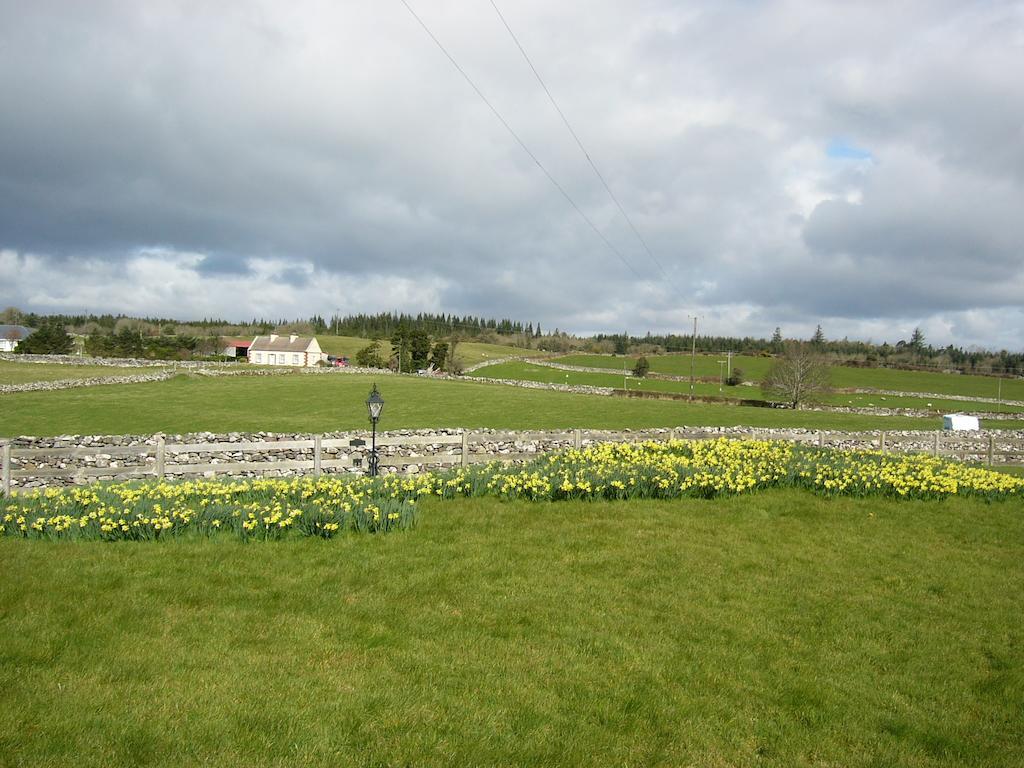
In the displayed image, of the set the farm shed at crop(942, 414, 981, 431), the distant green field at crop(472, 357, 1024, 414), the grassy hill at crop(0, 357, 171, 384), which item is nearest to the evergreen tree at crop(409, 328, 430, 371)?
the distant green field at crop(472, 357, 1024, 414)

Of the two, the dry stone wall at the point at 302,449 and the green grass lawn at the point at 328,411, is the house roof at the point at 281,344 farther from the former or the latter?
the dry stone wall at the point at 302,449

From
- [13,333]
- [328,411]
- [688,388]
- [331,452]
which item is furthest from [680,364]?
[13,333]

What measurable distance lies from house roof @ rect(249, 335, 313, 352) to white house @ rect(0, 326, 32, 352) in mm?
39886

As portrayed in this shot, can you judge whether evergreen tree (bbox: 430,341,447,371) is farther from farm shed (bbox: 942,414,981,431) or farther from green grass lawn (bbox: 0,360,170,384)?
farm shed (bbox: 942,414,981,431)

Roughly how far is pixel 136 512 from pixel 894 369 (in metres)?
133

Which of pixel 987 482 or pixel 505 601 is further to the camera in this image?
pixel 987 482

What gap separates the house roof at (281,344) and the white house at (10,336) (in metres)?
39.9

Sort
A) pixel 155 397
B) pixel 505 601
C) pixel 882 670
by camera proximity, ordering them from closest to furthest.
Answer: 1. pixel 882 670
2. pixel 505 601
3. pixel 155 397

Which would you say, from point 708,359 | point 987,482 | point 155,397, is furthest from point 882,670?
point 708,359

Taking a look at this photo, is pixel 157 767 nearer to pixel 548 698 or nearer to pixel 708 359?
pixel 548 698

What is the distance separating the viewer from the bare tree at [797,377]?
59688mm

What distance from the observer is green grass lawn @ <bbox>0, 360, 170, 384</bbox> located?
54056 mm

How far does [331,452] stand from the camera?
2222cm

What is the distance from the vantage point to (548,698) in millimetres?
5246
